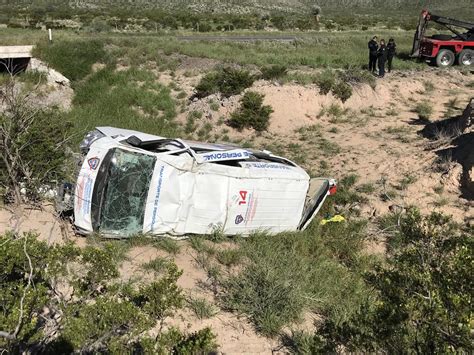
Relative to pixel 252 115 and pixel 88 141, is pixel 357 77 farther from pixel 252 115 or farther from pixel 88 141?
pixel 88 141

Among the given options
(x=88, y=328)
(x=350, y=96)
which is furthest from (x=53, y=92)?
→ (x=88, y=328)

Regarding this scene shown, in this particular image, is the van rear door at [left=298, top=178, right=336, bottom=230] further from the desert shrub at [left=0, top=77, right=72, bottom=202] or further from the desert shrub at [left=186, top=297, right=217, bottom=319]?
the desert shrub at [left=0, top=77, right=72, bottom=202]

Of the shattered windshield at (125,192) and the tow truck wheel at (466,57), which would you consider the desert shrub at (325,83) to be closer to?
the tow truck wheel at (466,57)

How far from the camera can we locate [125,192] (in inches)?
257

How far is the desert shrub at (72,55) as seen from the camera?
57.1ft

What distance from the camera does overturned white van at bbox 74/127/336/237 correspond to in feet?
21.4

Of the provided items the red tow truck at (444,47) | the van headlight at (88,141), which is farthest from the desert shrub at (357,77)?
the van headlight at (88,141)

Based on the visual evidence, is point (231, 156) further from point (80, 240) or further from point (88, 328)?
point (88, 328)

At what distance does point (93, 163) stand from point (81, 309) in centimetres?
342

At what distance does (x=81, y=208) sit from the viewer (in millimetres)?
6574

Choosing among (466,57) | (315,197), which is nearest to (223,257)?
(315,197)

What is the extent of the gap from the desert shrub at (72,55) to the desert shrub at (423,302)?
1621cm

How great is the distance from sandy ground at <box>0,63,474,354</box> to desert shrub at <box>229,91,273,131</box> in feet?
0.99

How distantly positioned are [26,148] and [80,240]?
2.38 m
